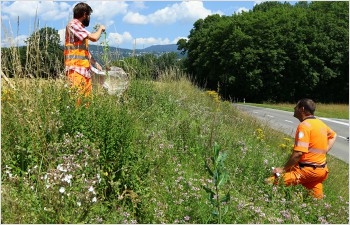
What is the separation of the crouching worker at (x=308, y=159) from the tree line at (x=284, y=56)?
5793 centimetres

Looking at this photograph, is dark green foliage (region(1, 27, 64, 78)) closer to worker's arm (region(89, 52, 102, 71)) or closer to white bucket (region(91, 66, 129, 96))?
worker's arm (region(89, 52, 102, 71))

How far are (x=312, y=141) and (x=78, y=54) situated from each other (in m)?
3.79

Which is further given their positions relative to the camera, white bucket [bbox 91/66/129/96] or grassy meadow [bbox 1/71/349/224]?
white bucket [bbox 91/66/129/96]

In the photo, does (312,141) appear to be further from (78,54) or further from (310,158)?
(78,54)

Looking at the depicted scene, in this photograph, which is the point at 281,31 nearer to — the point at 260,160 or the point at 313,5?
the point at 313,5

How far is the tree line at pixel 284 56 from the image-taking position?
66.1 m

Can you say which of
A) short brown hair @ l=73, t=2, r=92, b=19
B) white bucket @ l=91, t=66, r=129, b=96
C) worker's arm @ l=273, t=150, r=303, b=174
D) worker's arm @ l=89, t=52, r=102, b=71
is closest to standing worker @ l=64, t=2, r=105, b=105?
short brown hair @ l=73, t=2, r=92, b=19

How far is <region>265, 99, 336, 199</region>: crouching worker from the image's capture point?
619 centimetres

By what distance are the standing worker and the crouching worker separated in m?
3.19

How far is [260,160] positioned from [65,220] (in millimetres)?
4233

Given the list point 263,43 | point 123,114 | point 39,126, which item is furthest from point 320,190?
point 263,43

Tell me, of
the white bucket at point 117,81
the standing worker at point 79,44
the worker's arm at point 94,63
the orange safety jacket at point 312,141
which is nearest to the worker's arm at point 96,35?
the standing worker at point 79,44

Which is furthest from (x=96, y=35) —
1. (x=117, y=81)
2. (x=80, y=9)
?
(x=117, y=81)

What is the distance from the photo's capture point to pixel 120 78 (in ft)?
33.2
